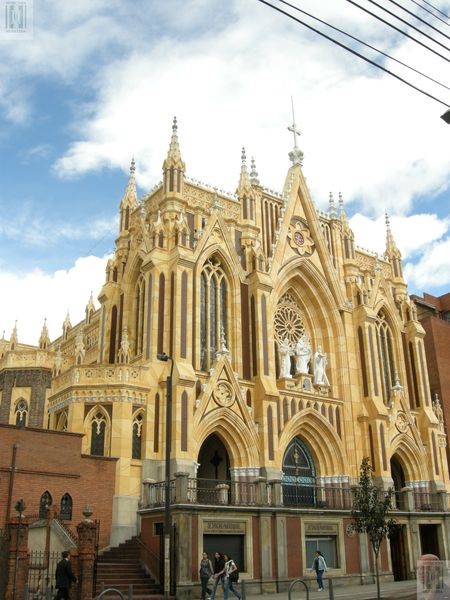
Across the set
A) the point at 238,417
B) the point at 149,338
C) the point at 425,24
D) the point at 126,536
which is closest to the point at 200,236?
the point at 149,338

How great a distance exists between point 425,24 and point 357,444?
2805cm

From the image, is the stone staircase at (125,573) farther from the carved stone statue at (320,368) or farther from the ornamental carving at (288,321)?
the ornamental carving at (288,321)

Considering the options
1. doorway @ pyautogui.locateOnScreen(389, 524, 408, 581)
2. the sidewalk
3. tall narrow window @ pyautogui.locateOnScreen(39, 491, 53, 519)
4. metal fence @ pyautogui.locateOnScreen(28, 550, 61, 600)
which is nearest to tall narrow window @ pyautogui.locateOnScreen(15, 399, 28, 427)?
tall narrow window @ pyautogui.locateOnScreen(39, 491, 53, 519)

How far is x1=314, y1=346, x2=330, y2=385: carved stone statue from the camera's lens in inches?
1436

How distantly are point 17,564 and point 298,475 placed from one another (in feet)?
59.3

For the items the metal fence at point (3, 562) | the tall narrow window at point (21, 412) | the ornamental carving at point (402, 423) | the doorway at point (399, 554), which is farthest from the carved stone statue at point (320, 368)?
the metal fence at point (3, 562)

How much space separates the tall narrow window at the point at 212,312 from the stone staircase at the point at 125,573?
9.62 meters

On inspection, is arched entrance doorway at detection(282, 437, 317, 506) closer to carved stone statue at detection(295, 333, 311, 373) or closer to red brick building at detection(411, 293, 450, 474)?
carved stone statue at detection(295, 333, 311, 373)

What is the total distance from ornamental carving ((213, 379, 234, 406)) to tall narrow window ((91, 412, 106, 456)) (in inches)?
209

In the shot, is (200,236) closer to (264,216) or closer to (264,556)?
(264,216)

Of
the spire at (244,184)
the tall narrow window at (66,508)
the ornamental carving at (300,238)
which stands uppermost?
the spire at (244,184)

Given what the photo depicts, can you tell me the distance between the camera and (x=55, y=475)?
25.9 meters

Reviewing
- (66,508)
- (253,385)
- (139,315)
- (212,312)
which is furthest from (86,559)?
(139,315)

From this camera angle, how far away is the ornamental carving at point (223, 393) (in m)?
31.1
